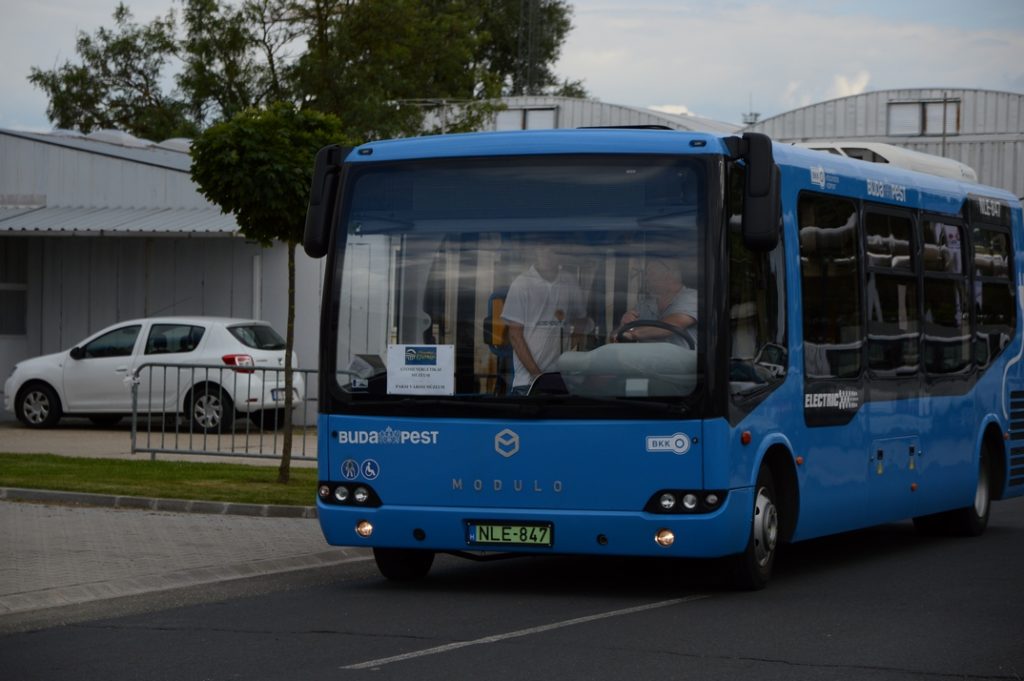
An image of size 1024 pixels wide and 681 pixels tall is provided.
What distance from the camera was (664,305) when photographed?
10.8m

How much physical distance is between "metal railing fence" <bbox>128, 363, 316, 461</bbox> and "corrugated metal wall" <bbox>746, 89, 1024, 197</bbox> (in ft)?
83.3

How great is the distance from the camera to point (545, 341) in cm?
1100

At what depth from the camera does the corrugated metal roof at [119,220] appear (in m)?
27.7

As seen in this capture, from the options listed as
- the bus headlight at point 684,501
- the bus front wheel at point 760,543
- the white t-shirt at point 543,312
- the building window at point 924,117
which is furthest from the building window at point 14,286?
the building window at point 924,117

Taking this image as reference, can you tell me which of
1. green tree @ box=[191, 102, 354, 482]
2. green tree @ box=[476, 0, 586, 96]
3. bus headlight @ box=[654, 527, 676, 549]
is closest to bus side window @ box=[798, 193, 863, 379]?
bus headlight @ box=[654, 527, 676, 549]

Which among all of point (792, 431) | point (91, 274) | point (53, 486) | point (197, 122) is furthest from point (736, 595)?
point (197, 122)

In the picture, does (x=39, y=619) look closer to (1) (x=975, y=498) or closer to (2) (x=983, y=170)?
(1) (x=975, y=498)

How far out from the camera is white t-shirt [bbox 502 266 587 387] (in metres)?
11.0

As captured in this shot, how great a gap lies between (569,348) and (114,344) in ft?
56.7

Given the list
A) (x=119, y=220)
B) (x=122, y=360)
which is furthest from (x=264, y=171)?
(x=119, y=220)

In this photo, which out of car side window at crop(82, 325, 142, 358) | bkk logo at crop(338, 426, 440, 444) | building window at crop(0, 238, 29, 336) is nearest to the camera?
bkk logo at crop(338, 426, 440, 444)

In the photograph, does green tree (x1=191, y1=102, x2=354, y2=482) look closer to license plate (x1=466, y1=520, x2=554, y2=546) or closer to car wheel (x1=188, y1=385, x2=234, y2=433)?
car wheel (x1=188, y1=385, x2=234, y2=433)

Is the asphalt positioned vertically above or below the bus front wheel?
below

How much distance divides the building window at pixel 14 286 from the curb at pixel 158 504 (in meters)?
14.3
